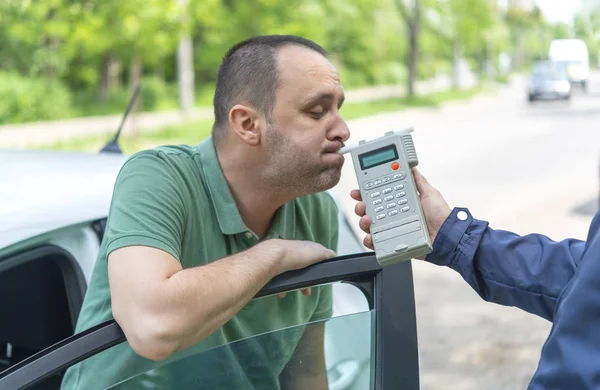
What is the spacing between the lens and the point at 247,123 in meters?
2.02

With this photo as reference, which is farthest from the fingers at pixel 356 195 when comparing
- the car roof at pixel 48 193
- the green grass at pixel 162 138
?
the green grass at pixel 162 138

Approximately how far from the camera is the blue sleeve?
1.67 meters

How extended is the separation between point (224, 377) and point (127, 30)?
1220 centimetres

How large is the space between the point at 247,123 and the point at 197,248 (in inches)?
12.4

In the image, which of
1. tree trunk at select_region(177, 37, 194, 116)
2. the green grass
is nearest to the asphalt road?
the green grass

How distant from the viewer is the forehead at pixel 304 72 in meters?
1.99

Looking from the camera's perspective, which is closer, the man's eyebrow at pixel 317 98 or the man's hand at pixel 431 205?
the man's hand at pixel 431 205

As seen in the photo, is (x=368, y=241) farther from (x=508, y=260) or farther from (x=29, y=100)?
(x=29, y=100)

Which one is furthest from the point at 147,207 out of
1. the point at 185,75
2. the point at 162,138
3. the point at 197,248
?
the point at 185,75

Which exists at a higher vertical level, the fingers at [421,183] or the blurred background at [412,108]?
the fingers at [421,183]

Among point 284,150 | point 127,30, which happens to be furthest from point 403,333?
point 127,30

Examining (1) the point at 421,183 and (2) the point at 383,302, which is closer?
(2) the point at 383,302

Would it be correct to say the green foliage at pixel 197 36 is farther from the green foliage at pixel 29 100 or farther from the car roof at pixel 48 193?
the car roof at pixel 48 193

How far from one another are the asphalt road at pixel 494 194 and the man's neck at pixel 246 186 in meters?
1.51
